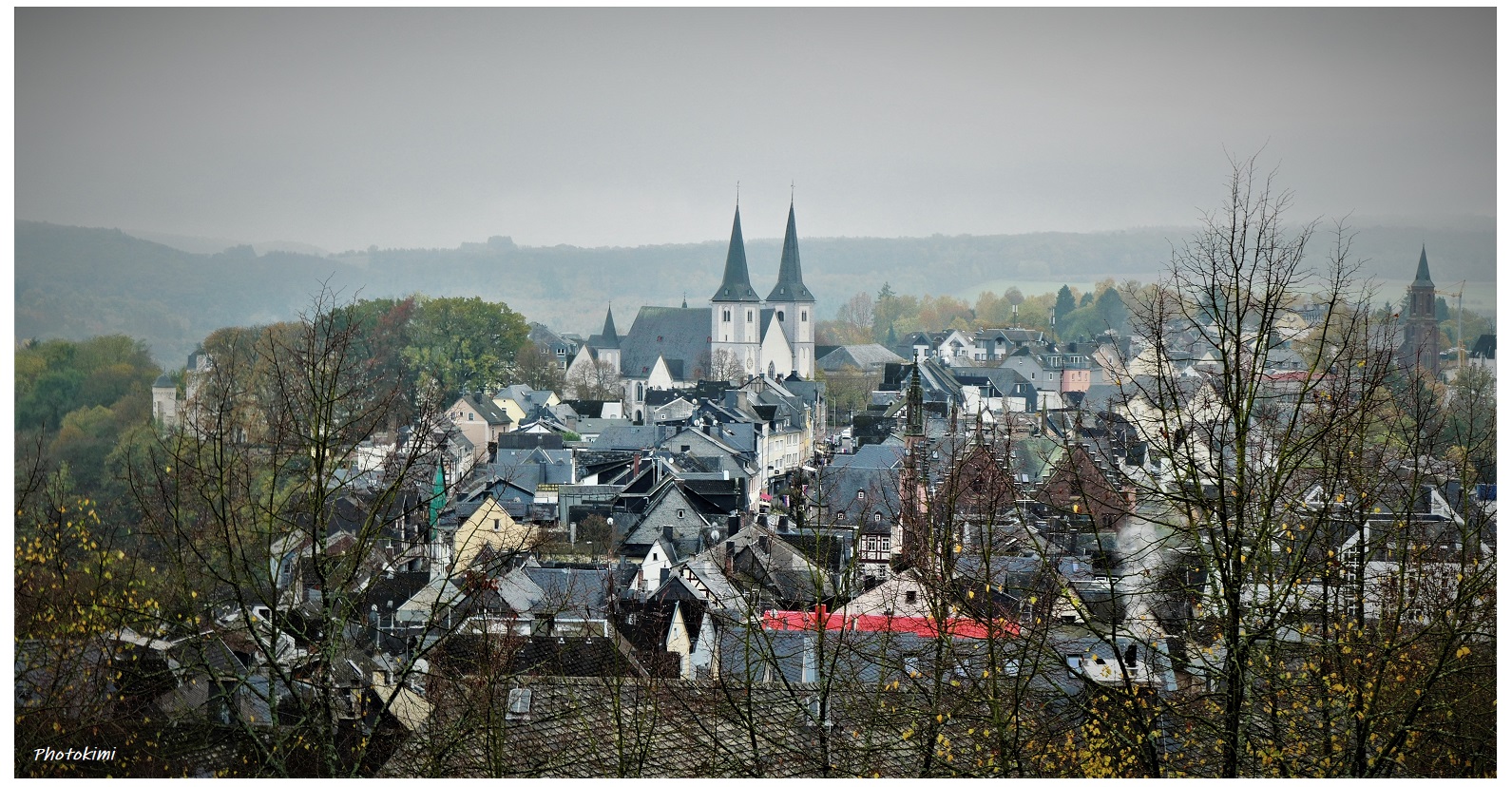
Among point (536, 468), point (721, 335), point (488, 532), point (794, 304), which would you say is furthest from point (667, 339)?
point (488, 532)

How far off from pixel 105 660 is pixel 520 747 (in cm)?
124

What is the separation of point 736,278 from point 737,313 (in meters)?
1.03

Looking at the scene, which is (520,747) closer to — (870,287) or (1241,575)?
(1241,575)

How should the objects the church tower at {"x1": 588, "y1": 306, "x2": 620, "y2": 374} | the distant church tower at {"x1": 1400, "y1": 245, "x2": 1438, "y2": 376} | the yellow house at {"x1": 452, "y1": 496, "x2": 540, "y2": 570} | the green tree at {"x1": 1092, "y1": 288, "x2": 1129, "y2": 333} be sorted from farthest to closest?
the church tower at {"x1": 588, "y1": 306, "x2": 620, "y2": 374}, the green tree at {"x1": 1092, "y1": 288, "x2": 1129, "y2": 333}, the yellow house at {"x1": 452, "y1": 496, "x2": 540, "y2": 570}, the distant church tower at {"x1": 1400, "y1": 245, "x2": 1438, "y2": 376}

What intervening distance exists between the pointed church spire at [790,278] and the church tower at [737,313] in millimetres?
1776

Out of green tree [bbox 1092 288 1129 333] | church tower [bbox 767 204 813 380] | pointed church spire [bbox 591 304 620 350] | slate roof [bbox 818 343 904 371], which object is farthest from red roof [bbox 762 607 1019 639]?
church tower [bbox 767 204 813 380]

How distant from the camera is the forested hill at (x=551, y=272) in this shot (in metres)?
8.11

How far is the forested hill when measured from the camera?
811 cm

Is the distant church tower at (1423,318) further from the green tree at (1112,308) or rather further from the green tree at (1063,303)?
the green tree at (1063,303)

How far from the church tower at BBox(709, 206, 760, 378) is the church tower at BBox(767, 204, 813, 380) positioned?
1.54 metres

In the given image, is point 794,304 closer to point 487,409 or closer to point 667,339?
point 667,339

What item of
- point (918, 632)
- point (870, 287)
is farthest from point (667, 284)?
point (918, 632)

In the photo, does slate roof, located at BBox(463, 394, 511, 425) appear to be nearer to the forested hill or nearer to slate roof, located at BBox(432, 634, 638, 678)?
the forested hill

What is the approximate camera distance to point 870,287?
153 ft
